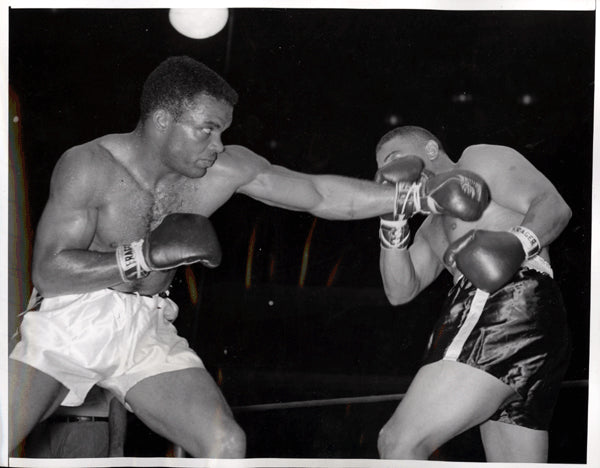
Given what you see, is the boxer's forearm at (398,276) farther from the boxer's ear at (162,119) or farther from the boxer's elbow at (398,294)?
the boxer's ear at (162,119)

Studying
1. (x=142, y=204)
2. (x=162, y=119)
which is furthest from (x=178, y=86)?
(x=142, y=204)

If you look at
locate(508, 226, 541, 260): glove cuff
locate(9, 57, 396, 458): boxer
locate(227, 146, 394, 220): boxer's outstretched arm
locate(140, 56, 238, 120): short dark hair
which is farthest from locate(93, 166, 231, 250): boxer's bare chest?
locate(508, 226, 541, 260): glove cuff

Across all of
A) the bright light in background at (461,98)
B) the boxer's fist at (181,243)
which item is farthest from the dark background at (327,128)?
the boxer's fist at (181,243)

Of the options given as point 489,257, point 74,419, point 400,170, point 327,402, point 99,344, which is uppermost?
point 400,170

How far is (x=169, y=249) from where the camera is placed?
2.02 metres

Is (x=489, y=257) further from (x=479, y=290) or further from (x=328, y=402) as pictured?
(x=328, y=402)

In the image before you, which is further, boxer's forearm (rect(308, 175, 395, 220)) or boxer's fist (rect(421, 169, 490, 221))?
boxer's forearm (rect(308, 175, 395, 220))

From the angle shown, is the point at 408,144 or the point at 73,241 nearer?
the point at 73,241

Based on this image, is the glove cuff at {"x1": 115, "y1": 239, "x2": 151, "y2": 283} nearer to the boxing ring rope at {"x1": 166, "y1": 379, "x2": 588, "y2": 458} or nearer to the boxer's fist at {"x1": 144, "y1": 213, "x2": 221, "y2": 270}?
the boxer's fist at {"x1": 144, "y1": 213, "x2": 221, "y2": 270}

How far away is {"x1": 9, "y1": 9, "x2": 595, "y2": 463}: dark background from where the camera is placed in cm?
217

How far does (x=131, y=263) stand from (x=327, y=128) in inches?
30.0

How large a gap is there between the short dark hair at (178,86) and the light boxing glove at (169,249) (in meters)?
0.36

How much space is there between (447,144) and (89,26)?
123 centimetres

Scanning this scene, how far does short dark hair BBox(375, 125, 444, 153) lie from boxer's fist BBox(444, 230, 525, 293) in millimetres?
341
